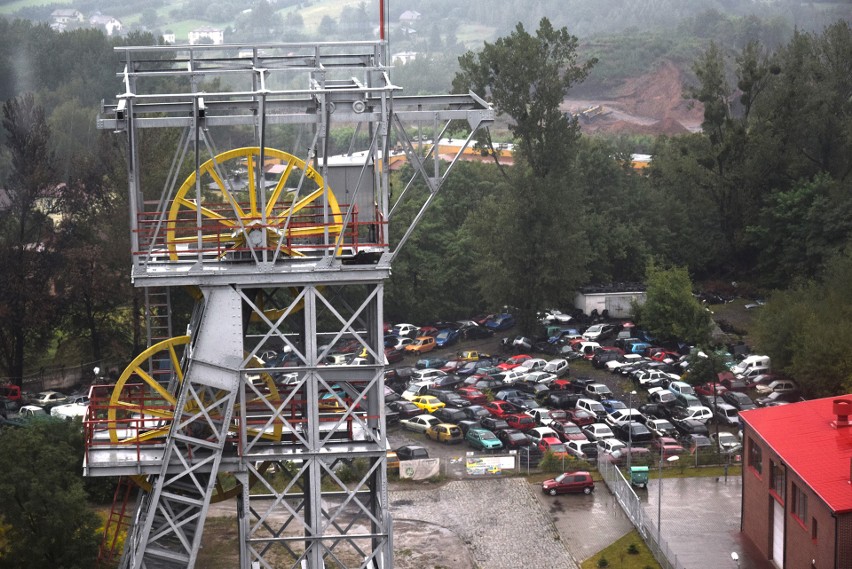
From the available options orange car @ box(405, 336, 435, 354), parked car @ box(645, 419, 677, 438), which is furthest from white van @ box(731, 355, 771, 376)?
orange car @ box(405, 336, 435, 354)

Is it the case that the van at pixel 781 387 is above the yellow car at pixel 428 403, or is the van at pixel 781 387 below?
above

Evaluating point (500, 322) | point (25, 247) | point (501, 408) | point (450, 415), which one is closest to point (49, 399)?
point (25, 247)

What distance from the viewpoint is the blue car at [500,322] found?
237 feet

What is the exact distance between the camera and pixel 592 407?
186 feet

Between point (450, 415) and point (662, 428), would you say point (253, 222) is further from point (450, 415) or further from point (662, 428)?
point (450, 415)

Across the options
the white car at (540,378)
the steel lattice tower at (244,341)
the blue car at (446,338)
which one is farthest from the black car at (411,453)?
the steel lattice tower at (244,341)

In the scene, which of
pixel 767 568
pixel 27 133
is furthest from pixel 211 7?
pixel 767 568

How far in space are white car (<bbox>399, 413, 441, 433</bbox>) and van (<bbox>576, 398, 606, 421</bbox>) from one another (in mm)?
5978

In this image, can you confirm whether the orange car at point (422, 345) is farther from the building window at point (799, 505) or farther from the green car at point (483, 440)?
the building window at point (799, 505)

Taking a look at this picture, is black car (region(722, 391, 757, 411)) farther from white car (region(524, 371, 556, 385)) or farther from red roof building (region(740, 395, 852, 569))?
red roof building (region(740, 395, 852, 569))

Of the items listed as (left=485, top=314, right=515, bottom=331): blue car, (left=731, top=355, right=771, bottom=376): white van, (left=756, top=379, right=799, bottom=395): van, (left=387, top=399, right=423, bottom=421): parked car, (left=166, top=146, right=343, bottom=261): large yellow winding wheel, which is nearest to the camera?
(left=166, top=146, right=343, bottom=261): large yellow winding wheel

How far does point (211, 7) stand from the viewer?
167 meters

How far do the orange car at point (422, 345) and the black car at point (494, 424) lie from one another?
13.2m

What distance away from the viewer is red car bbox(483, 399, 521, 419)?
56.2 meters
